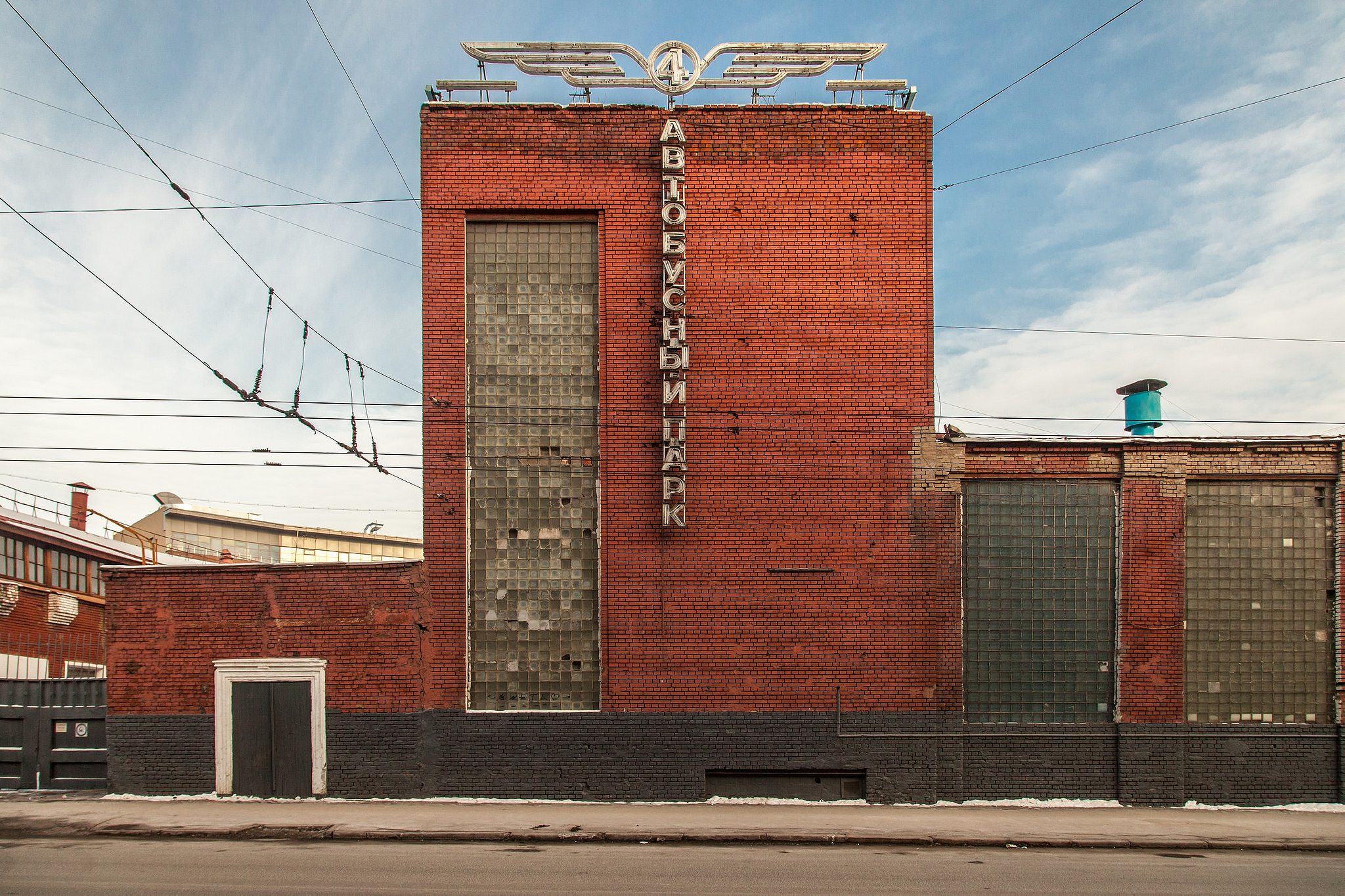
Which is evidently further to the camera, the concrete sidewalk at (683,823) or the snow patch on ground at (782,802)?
the snow patch on ground at (782,802)

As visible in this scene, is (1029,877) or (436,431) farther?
(436,431)

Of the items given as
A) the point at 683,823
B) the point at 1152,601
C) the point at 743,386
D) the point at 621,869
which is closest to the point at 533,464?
the point at 743,386

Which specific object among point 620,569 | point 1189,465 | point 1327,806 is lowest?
point 1327,806

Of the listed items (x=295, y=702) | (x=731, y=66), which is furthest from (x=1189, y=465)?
(x=295, y=702)

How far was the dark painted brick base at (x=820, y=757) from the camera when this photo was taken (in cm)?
1356

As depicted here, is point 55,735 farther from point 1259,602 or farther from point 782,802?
point 1259,602

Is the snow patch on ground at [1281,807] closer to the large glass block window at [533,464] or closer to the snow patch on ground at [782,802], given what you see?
the snow patch on ground at [782,802]

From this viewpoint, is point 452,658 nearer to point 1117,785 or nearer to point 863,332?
point 863,332

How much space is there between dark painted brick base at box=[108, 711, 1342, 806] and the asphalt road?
2.42m

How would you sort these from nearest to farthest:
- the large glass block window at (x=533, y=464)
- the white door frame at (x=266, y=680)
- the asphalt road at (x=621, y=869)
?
1. the asphalt road at (x=621, y=869)
2. the white door frame at (x=266, y=680)
3. the large glass block window at (x=533, y=464)

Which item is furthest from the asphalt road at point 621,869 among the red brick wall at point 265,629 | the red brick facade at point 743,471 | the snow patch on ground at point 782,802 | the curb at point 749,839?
the red brick facade at point 743,471

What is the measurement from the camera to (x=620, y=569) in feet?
45.4

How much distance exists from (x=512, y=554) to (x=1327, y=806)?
13.4 m

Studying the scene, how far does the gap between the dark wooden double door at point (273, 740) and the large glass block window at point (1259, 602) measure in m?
14.2
